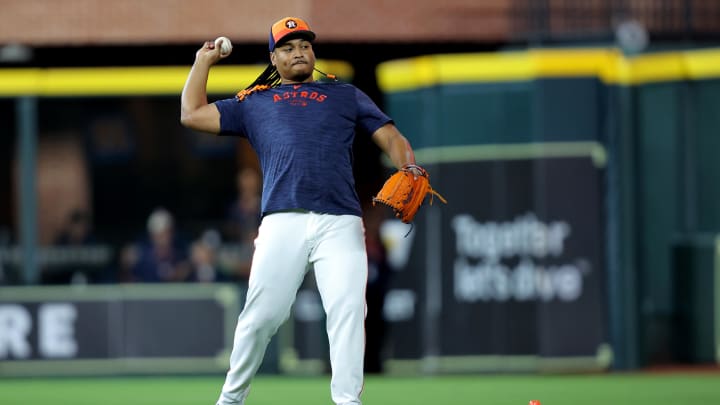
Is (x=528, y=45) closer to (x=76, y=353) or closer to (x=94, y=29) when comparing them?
(x=94, y=29)

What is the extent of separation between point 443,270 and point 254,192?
2733 mm

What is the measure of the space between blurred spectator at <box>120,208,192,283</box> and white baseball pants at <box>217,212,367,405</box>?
907cm

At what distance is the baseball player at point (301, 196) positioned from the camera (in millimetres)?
7668

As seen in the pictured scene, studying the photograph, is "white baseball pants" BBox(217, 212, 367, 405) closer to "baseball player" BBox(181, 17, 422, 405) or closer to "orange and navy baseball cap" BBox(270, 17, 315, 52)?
"baseball player" BBox(181, 17, 422, 405)

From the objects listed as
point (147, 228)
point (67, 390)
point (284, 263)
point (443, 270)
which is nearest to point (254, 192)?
point (147, 228)

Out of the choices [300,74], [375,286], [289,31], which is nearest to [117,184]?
[375,286]

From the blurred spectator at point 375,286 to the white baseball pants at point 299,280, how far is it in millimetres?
8124

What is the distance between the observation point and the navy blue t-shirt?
306 inches

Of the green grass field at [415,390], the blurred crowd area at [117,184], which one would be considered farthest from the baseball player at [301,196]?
the blurred crowd area at [117,184]

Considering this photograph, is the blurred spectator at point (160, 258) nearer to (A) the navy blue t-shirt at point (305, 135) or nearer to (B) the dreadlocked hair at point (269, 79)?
(B) the dreadlocked hair at point (269, 79)

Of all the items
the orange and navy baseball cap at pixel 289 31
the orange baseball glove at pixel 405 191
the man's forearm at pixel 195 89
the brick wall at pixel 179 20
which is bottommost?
the orange baseball glove at pixel 405 191

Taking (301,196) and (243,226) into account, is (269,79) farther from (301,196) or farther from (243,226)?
(243,226)

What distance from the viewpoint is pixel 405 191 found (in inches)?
314

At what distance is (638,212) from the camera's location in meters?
16.3
